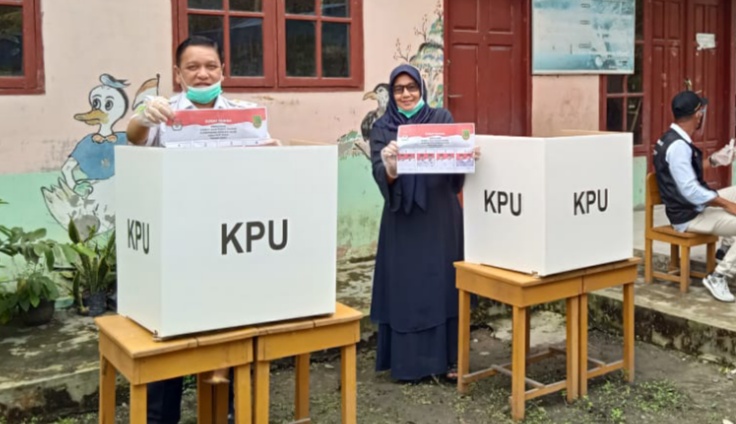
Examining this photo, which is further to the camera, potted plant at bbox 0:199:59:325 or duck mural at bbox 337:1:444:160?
duck mural at bbox 337:1:444:160

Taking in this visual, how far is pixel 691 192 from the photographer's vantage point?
15.6 feet

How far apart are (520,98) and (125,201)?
480 centimetres

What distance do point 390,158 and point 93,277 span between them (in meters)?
1.99

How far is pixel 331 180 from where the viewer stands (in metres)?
2.59

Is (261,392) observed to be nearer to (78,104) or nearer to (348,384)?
(348,384)

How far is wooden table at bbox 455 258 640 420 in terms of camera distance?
3.43 metres

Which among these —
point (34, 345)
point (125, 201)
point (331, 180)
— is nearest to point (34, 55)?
point (34, 345)

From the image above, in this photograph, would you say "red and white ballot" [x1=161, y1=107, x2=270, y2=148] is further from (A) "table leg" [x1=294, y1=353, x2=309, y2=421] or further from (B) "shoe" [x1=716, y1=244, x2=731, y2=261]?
(B) "shoe" [x1=716, y1=244, x2=731, y2=261]

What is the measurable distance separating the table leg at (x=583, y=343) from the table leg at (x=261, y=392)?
165 centimetres

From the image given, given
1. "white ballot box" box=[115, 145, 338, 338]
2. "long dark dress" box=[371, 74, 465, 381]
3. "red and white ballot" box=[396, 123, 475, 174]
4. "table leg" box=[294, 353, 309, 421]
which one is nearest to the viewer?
"white ballot box" box=[115, 145, 338, 338]

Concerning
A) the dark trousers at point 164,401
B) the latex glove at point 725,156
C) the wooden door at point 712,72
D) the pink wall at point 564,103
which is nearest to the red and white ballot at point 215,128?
the dark trousers at point 164,401

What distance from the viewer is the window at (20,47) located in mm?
4410

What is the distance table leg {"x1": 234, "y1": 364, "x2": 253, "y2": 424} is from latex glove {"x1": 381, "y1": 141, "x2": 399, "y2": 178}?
4.01 feet

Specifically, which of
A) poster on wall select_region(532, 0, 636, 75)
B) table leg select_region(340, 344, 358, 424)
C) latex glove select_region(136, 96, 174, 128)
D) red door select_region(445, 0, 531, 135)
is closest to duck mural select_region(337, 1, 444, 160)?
red door select_region(445, 0, 531, 135)
